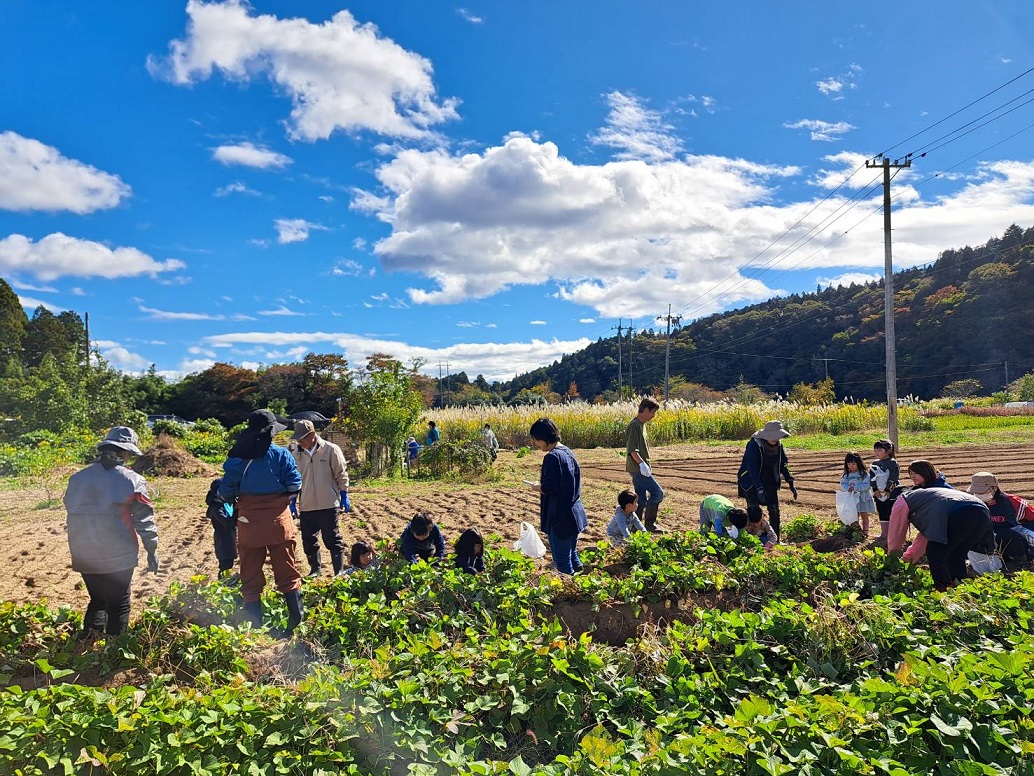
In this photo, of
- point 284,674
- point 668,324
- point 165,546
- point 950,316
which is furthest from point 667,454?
point 950,316

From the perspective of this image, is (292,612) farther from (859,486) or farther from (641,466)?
(859,486)

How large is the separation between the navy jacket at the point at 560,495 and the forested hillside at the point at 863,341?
4609 cm

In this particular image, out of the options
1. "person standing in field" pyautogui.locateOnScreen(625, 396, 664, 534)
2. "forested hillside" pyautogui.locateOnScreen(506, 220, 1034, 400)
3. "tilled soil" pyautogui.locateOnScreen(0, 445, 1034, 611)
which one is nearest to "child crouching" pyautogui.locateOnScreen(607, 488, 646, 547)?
"person standing in field" pyautogui.locateOnScreen(625, 396, 664, 534)

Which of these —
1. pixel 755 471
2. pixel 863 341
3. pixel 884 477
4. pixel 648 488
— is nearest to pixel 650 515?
pixel 648 488

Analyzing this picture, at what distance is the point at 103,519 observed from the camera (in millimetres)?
3908

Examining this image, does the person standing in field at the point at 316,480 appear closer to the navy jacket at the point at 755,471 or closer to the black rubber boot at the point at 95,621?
the black rubber boot at the point at 95,621

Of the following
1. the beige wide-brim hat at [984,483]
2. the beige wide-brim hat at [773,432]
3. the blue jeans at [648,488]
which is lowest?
the blue jeans at [648,488]

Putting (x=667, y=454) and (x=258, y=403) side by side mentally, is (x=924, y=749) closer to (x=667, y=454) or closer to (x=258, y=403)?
(x=667, y=454)

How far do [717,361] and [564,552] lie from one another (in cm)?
6223

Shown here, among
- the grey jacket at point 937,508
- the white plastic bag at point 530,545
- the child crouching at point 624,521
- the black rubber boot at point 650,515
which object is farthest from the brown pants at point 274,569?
the grey jacket at point 937,508

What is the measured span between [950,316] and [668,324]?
96.0 feet

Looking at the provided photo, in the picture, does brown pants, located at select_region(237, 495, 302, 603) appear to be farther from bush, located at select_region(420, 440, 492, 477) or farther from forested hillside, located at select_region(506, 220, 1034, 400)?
forested hillside, located at select_region(506, 220, 1034, 400)

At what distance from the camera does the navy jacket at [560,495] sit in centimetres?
487

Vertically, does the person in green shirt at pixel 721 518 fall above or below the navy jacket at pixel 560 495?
below
